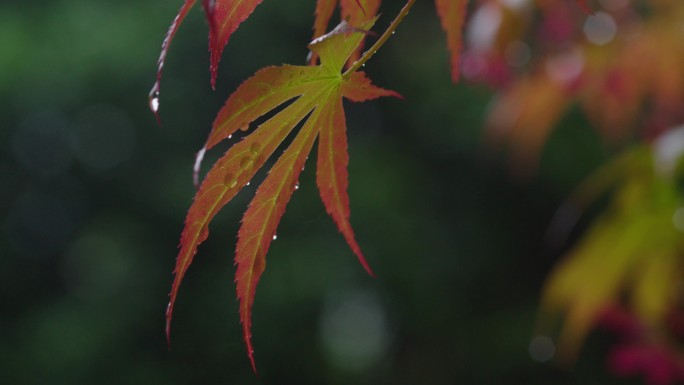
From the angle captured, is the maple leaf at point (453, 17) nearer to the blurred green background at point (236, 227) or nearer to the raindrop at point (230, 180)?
the raindrop at point (230, 180)

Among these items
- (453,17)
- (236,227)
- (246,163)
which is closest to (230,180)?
(246,163)

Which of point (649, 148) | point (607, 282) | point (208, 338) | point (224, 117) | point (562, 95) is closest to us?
point (224, 117)

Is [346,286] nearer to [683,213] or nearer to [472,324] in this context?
[472,324]

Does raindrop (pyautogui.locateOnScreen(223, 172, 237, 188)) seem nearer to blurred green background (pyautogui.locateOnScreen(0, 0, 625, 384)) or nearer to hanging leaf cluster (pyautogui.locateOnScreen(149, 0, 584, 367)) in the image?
hanging leaf cluster (pyautogui.locateOnScreen(149, 0, 584, 367))

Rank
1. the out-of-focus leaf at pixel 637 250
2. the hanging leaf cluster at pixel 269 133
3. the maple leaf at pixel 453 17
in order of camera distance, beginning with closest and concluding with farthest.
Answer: the hanging leaf cluster at pixel 269 133 → the maple leaf at pixel 453 17 → the out-of-focus leaf at pixel 637 250

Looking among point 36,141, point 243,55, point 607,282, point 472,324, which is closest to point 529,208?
point 472,324

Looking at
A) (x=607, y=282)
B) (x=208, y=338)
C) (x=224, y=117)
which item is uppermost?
(x=224, y=117)

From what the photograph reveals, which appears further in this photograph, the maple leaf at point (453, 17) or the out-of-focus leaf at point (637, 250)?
the out-of-focus leaf at point (637, 250)

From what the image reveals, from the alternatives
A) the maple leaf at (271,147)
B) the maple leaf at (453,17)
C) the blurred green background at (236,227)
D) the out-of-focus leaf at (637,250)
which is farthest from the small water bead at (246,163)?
the blurred green background at (236,227)
